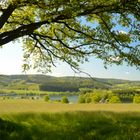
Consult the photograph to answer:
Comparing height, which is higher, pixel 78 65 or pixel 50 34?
pixel 50 34

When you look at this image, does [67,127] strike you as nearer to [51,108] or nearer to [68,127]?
[68,127]

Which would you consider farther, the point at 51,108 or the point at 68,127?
the point at 51,108

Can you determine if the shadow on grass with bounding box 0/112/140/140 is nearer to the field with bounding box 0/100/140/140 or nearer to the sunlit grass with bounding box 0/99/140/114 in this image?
the field with bounding box 0/100/140/140

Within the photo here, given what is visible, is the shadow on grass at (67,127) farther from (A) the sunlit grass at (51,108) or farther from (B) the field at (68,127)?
(A) the sunlit grass at (51,108)

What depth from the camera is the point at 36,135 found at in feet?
53.7

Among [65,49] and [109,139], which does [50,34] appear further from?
[109,139]

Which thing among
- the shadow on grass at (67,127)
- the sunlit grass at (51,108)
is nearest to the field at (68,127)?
the shadow on grass at (67,127)

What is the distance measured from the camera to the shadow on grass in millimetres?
15730

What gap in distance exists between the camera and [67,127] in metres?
18.2

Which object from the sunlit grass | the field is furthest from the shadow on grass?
the sunlit grass

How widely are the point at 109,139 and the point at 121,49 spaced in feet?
18.4

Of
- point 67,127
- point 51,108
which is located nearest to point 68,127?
point 67,127

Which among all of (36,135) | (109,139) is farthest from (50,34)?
(109,139)

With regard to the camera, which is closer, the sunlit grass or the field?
the field
